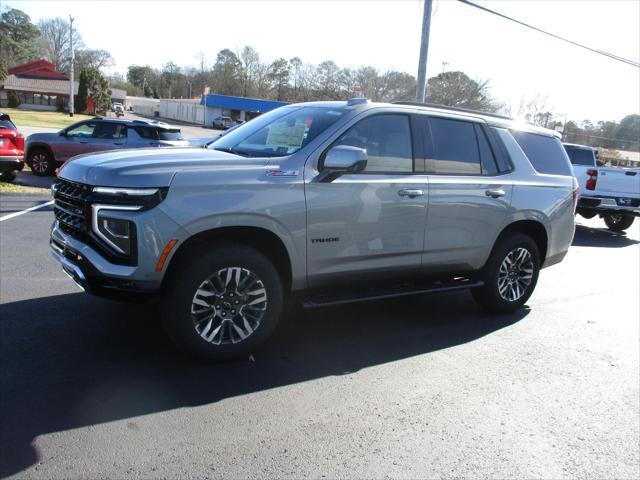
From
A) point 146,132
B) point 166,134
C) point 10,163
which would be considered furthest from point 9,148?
point 166,134

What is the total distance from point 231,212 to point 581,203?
11.8 meters

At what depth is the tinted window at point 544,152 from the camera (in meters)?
5.94

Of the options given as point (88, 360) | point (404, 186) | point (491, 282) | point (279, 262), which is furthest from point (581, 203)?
point (88, 360)

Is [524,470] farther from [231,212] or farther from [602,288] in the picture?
[602,288]

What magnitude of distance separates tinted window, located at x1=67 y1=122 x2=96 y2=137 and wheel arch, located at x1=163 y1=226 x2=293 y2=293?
11.9m

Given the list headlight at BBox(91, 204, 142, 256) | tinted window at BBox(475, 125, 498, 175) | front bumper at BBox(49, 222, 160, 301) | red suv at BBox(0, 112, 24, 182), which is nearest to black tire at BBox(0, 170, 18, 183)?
red suv at BBox(0, 112, 24, 182)

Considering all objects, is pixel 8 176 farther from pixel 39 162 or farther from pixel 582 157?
pixel 582 157

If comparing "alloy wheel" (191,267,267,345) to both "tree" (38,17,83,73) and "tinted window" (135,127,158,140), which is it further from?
"tree" (38,17,83,73)

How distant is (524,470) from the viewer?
3166mm

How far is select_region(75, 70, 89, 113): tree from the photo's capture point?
6786 cm

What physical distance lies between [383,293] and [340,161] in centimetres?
136

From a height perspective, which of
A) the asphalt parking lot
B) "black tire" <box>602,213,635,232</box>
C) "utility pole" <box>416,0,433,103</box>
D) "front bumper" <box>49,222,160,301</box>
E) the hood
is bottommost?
the asphalt parking lot

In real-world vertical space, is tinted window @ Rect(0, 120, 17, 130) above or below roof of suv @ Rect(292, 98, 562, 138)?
below

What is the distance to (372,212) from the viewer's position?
4.52 m
